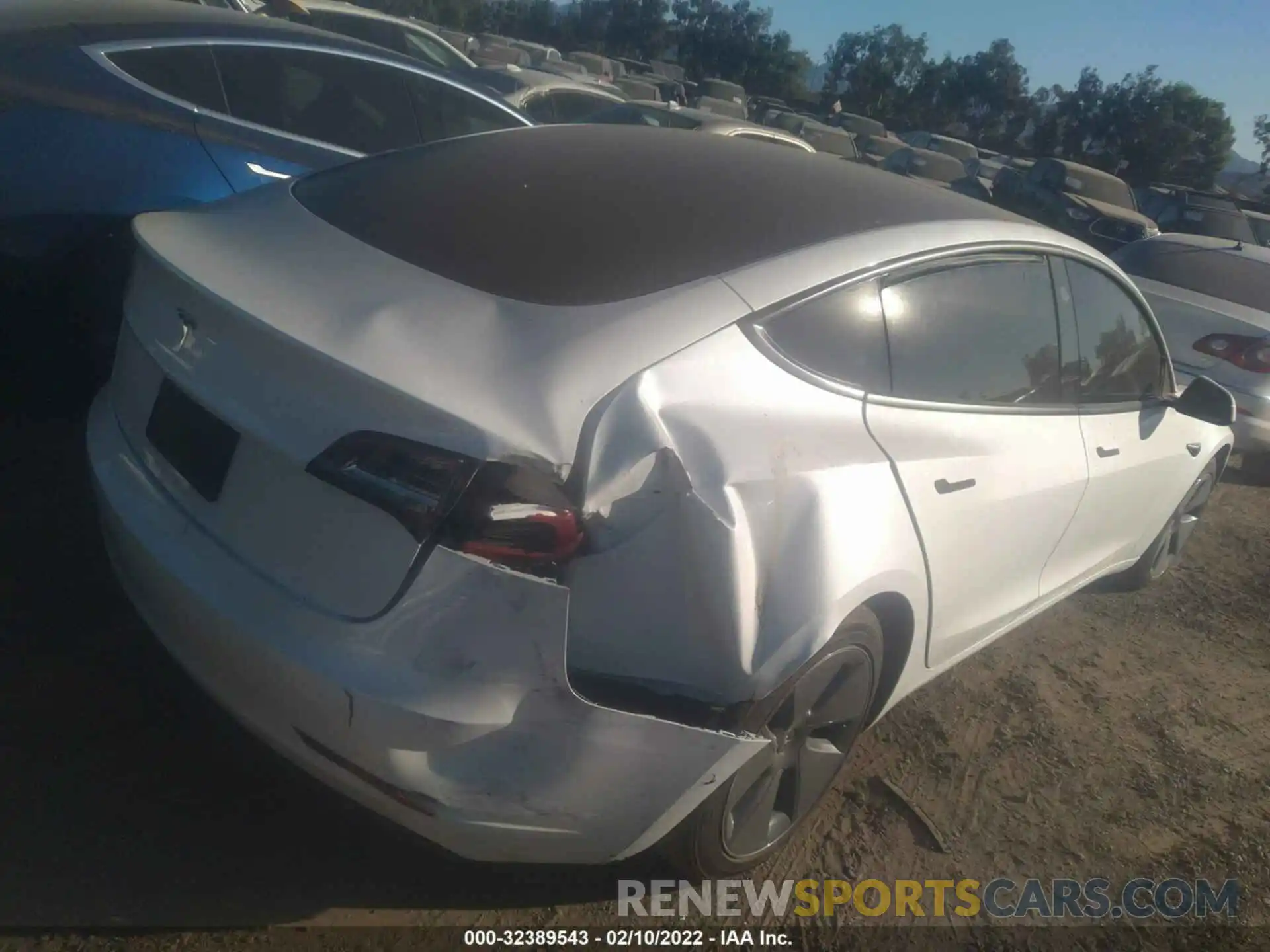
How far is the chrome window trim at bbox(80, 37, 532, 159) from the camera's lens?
3932 mm

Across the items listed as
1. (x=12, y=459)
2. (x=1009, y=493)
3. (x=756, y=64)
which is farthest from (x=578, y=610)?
(x=756, y=64)

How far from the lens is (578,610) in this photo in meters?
2.07

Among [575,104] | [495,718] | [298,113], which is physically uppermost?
[298,113]

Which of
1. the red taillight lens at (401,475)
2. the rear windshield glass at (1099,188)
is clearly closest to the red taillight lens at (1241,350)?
the red taillight lens at (401,475)

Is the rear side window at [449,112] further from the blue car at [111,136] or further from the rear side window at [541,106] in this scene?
the rear side window at [541,106]

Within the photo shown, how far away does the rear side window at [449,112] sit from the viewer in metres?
5.20

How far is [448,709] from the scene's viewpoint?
79.3 inches

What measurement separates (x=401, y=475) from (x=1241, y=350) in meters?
6.43

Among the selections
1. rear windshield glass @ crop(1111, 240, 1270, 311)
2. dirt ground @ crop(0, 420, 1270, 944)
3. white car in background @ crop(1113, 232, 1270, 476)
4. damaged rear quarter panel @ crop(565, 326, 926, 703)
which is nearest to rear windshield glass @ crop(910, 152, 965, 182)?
rear windshield glass @ crop(1111, 240, 1270, 311)

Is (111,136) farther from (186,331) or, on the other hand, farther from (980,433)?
(980,433)

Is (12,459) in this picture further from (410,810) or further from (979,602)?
(979,602)

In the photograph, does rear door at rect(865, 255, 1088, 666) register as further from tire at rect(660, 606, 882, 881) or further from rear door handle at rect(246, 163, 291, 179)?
rear door handle at rect(246, 163, 291, 179)

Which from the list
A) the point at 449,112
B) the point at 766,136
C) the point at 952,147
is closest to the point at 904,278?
the point at 449,112

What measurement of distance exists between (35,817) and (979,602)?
256 centimetres
